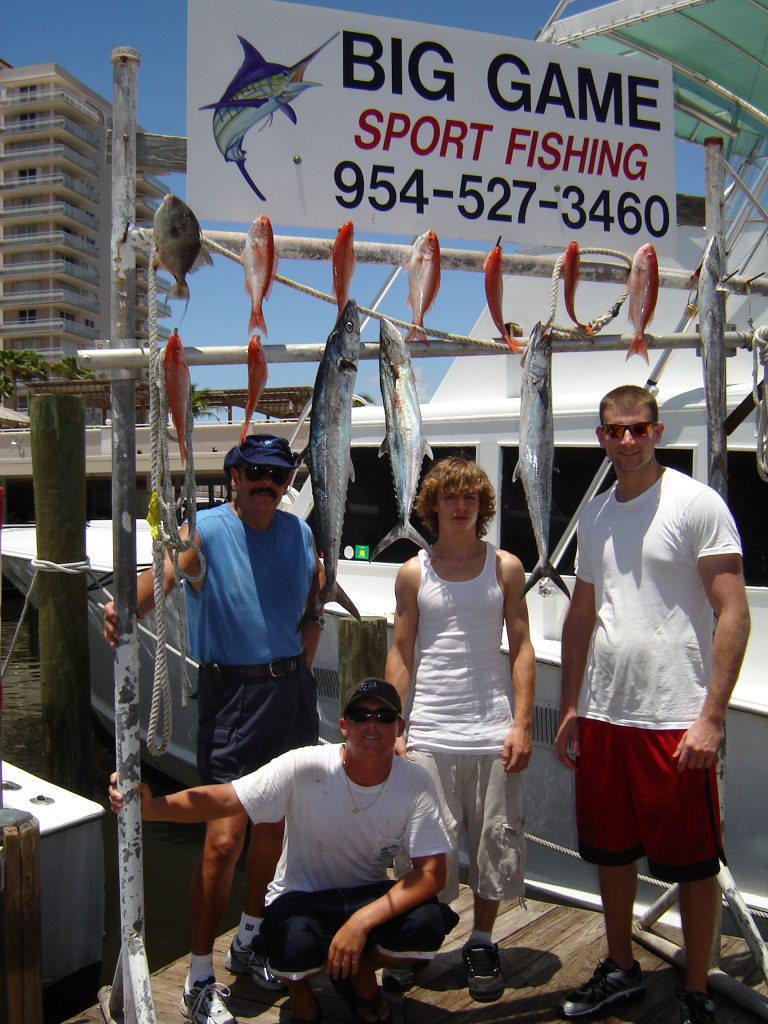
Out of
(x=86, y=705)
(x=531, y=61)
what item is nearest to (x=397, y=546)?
(x=86, y=705)

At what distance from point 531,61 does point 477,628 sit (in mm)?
2262

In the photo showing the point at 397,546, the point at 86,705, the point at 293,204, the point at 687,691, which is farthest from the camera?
the point at 86,705

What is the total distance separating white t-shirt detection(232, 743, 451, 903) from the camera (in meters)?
2.66

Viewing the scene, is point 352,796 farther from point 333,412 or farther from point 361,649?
point 361,649

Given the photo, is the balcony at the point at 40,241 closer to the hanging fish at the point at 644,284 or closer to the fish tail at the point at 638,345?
the hanging fish at the point at 644,284

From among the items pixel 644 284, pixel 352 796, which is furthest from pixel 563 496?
pixel 352 796

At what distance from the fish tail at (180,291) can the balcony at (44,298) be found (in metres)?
69.1

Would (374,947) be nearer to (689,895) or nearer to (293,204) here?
(689,895)

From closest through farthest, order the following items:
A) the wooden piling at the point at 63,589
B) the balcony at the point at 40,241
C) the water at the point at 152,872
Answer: the water at the point at 152,872 < the wooden piling at the point at 63,589 < the balcony at the point at 40,241

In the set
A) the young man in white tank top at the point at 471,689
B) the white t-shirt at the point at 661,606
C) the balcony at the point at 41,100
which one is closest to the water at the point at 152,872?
the young man in white tank top at the point at 471,689

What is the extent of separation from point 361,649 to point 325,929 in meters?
2.30

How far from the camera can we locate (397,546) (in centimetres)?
582

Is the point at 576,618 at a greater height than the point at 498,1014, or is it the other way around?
the point at 576,618

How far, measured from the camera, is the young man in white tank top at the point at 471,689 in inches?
114
